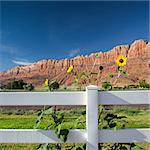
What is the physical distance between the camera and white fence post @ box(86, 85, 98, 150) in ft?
10.0

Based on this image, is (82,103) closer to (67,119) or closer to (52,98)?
(52,98)

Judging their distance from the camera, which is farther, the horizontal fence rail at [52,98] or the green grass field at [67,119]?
the green grass field at [67,119]

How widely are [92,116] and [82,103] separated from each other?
0.15m

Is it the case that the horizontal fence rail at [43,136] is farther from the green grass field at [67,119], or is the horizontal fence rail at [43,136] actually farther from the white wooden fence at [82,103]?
the green grass field at [67,119]

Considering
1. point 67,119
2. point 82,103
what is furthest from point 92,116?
point 67,119

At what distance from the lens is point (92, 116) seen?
3049mm

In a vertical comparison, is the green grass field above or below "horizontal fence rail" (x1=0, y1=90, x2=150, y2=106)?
below

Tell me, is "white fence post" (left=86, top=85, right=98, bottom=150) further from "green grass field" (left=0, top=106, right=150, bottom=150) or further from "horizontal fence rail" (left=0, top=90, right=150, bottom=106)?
"green grass field" (left=0, top=106, right=150, bottom=150)

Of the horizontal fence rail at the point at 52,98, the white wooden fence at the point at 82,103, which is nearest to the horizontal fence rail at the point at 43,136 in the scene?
the white wooden fence at the point at 82,103

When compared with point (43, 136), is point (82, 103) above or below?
above

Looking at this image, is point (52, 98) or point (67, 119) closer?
point (52, 98)

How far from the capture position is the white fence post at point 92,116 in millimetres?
3051

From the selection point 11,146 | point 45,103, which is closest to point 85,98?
point 45,103

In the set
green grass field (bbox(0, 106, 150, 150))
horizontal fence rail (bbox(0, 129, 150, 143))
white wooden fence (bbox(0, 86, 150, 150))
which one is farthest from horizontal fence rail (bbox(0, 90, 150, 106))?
green grass field (bbox(0, 106, 150, 150))
